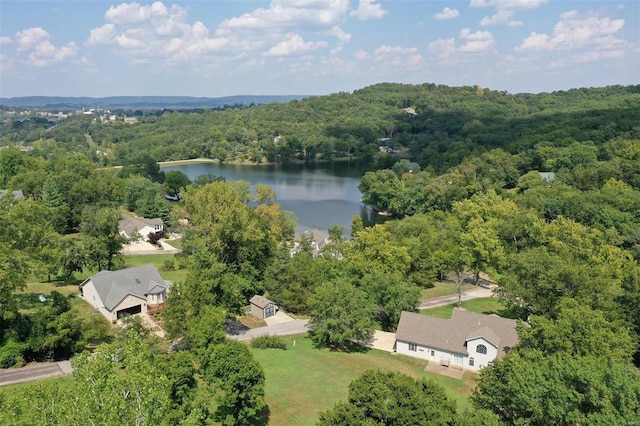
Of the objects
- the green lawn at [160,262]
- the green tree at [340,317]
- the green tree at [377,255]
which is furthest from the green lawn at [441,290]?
the green lawn at [160,262]

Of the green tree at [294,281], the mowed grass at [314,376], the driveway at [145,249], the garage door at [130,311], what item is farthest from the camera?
the driveway at [145,249]

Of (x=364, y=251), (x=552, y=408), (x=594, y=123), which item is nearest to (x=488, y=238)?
(x=364, y=251)

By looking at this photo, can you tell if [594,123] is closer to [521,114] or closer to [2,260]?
[521,114]

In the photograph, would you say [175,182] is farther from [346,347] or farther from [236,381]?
[236,381]

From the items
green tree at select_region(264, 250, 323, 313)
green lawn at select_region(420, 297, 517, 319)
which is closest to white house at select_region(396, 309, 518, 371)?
green lawn at select_region(420, 297, 517, 319)

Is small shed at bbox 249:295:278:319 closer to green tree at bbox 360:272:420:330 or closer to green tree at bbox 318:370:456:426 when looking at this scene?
green tree at bbox 360:272:420:330

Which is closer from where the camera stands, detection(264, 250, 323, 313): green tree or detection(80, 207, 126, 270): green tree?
detection(264, 250, 323, 313): green tree

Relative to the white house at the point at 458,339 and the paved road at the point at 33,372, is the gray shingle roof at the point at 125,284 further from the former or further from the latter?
the white house at the point at 458,339
